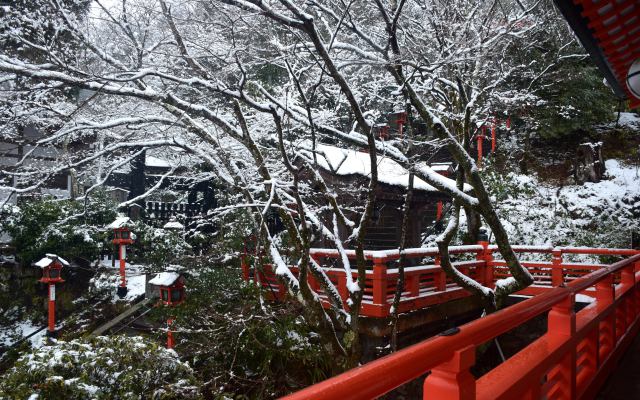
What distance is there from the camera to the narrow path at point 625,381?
3697 mm

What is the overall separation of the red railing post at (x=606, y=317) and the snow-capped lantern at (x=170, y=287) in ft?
21.5

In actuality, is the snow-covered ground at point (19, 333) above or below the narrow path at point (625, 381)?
below

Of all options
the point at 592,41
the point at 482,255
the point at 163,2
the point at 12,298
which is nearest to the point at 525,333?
the point at 482,255

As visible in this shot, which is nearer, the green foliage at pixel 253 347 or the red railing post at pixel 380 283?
the green foliage at pixel 253 347

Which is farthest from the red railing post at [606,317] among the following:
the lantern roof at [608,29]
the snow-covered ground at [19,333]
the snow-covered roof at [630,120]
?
the snow-covered roof at [630,120]

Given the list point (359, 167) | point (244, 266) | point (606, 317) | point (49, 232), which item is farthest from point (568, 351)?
point (49, 232)

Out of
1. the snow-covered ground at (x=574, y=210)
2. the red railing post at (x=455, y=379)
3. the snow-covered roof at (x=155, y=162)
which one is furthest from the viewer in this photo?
the snow-covered roof at (x=155, y=162)

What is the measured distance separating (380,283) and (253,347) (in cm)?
255

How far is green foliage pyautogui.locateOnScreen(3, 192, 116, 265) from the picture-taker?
1253cm

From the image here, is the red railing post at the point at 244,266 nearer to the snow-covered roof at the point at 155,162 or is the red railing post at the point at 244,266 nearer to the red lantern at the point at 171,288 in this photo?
the red lantern at the point at 171,288

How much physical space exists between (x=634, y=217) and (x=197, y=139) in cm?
1633

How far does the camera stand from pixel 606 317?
4195 millimetres

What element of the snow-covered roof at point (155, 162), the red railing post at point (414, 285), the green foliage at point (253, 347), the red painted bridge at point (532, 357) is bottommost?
the green foliage at point (253, 347)

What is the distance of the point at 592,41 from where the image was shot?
4.14 m
